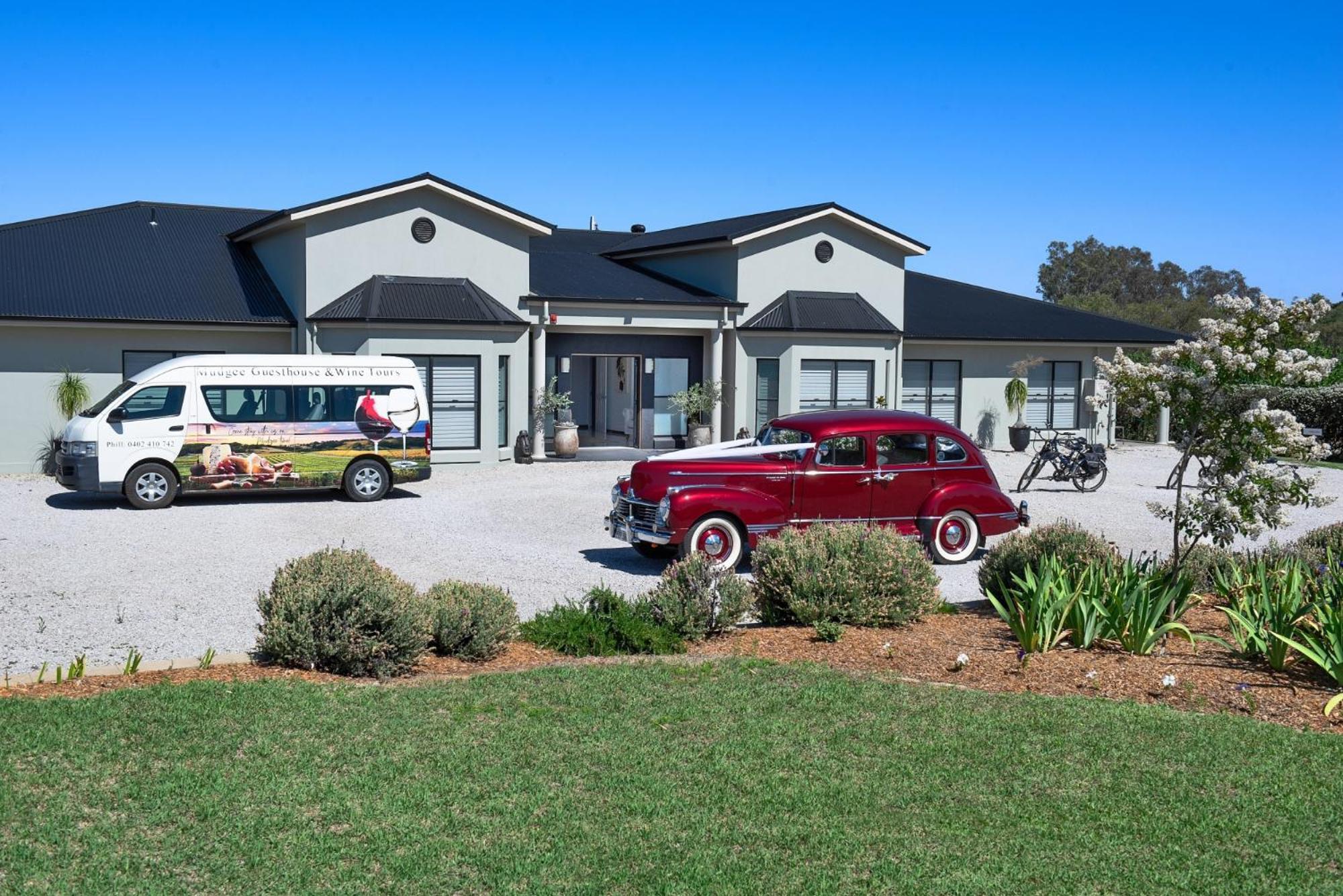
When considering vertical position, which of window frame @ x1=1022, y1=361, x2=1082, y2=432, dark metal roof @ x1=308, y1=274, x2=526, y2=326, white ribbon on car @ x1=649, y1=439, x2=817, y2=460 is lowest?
white ribbon on car @ x1=649, y1=439, x2=817, y2=460

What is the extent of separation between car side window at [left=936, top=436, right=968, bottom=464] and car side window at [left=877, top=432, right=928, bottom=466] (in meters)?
0.18

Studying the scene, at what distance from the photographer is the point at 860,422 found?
608 inches

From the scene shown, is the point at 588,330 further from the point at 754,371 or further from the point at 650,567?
the point at 650,567

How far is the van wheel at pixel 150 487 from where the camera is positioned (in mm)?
19125

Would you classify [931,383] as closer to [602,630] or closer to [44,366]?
→ [44,366]

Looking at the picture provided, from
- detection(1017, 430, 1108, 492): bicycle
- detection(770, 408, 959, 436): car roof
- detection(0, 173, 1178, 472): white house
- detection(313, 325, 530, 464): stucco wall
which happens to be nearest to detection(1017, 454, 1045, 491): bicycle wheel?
detection(1017, 430, 1108, 492): bicycle

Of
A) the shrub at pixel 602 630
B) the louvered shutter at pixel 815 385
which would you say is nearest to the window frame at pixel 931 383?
the louvered shutter at pixel 815 385

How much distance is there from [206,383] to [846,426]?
10.0 metres

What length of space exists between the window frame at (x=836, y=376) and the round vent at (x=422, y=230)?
8680 millimetres

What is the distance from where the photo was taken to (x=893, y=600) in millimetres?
10484

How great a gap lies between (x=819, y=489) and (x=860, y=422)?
3.36 feet

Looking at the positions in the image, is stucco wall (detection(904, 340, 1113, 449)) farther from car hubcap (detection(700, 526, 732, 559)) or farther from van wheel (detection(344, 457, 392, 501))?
car hubcap (detection(700, 526, 732, 559))

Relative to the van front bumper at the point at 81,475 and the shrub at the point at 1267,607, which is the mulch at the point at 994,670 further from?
the van front bumper at the point at 81,475

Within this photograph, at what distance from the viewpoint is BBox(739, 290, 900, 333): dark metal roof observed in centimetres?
2866
